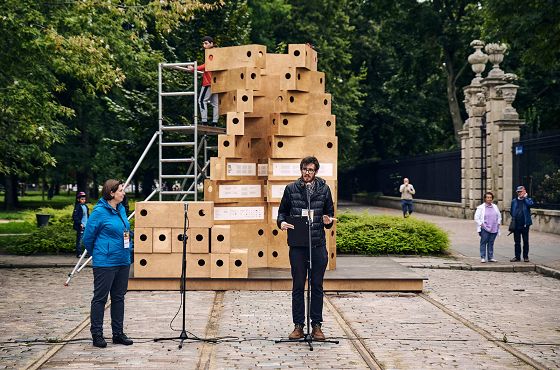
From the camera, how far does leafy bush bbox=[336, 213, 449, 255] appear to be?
1977 centimetres

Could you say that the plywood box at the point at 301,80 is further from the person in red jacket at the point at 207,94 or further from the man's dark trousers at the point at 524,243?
the man's dark trousers at the point at 524,243

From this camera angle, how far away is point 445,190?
36469 millimetres

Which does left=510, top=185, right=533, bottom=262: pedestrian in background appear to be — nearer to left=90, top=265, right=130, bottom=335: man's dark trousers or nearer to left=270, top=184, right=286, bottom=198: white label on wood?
left=270, top=184, right=286, bottom=198: white label on wood

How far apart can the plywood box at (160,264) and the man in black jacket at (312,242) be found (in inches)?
177

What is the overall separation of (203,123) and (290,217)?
7323mm

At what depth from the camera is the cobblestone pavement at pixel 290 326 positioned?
8383 millimetres

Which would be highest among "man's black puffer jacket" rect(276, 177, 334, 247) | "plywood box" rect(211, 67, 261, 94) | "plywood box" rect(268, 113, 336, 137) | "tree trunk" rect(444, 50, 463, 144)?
"tree trunk" rect(444, 50, 463, 144)

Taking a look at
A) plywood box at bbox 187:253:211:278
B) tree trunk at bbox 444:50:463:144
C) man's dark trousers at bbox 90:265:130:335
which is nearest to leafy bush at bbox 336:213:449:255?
plywood box at bbox 187:253:211:278

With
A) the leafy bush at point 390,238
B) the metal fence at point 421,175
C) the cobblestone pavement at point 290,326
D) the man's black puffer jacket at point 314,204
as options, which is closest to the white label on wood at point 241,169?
the cobblestone pavement at point 290,326

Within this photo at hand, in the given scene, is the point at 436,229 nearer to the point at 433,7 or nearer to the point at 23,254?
the point at 23,254

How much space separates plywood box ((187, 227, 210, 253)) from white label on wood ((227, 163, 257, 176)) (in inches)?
65.1

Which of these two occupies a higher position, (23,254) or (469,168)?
(469,168)

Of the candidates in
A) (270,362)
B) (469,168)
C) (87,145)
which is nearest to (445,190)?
(469,168)

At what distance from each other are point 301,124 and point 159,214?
3.12 metres
